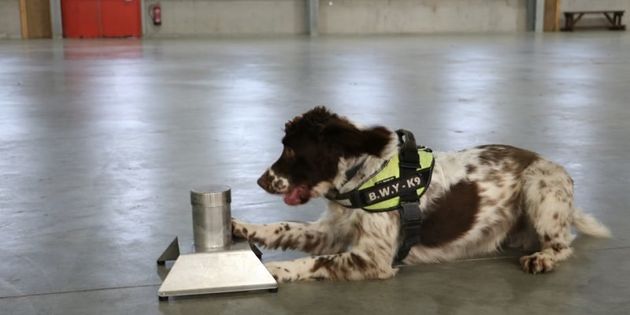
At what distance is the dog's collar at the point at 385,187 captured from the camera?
336 centimetres

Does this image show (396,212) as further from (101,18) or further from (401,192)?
(101,18)

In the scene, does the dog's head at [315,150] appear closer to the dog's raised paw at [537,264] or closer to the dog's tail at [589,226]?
the dog's raised paw at [537,264]

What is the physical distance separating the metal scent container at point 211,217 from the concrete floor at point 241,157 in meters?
0.28

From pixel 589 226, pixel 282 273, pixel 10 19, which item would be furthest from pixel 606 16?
pixel 282 273

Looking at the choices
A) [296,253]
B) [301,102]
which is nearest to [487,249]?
[296,253]

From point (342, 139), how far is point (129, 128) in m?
4.99

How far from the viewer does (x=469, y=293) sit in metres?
3.22

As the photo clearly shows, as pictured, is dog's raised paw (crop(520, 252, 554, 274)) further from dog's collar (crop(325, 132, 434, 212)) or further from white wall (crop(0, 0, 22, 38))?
white wall (crop(0, 0, 22, 38))

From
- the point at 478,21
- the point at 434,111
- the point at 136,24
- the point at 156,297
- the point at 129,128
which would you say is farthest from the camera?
the point at 478,21

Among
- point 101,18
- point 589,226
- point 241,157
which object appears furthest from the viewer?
point 101,18

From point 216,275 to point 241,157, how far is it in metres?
2.97

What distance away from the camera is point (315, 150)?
10.8 ft

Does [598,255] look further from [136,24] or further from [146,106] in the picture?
[136,24]

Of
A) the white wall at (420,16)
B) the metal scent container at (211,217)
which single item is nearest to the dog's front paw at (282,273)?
the metal scent container at (211,217)
